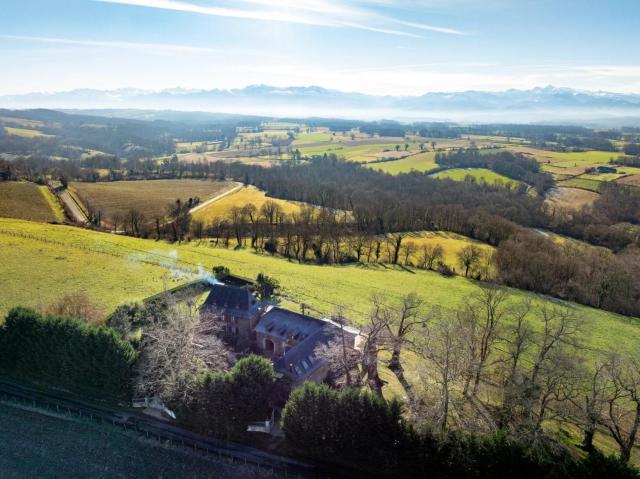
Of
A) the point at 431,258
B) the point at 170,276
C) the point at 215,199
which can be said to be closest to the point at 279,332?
the point at 170,276

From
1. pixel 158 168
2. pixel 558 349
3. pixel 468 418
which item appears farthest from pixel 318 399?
pixel 158 168

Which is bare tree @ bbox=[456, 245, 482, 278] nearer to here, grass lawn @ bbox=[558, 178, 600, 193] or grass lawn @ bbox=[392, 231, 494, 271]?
grass lawn @ bbox=[392, 231, 494, 271]

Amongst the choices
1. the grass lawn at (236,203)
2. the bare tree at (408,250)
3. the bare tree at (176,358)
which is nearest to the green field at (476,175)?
the grass lawn at (236,203)

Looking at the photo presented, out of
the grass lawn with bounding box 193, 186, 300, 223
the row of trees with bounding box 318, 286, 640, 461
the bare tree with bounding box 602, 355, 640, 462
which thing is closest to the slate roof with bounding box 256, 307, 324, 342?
the row of trees with bounding box 318, 286, 640, 461

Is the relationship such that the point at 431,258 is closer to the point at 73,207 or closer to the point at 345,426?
the point at 345,426

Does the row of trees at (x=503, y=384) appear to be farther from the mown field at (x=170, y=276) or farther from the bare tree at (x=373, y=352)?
the mown field at (x=170, y=276)

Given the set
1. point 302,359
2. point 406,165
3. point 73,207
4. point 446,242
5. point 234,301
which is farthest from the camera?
point 406,165
